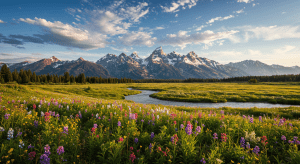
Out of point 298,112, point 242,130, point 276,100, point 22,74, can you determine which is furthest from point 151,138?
point 22,74

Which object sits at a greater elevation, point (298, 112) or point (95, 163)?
point (95, 163)

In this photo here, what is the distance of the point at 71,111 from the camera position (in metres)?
7.05

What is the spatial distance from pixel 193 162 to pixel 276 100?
42.7 m

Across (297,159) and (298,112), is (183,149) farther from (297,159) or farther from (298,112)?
(298,112)

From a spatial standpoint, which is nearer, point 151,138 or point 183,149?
point 183,149

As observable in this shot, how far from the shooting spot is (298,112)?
15898 mm

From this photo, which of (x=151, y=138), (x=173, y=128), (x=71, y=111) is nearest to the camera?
(x=151, y=138)

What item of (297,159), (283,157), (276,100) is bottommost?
(276,100)

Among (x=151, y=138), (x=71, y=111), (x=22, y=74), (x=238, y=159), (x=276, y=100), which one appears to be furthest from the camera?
(x=22, y=74)

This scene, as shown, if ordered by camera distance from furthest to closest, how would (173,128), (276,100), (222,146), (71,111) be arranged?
1. (276,100)
2. (71,111)
3. (173,128)
4. (222,146)

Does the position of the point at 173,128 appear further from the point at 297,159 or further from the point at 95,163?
the point at 297,159

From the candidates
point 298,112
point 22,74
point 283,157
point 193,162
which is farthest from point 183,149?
point 22,74

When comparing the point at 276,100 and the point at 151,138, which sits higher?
the point at 151,138

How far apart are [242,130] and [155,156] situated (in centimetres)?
377
